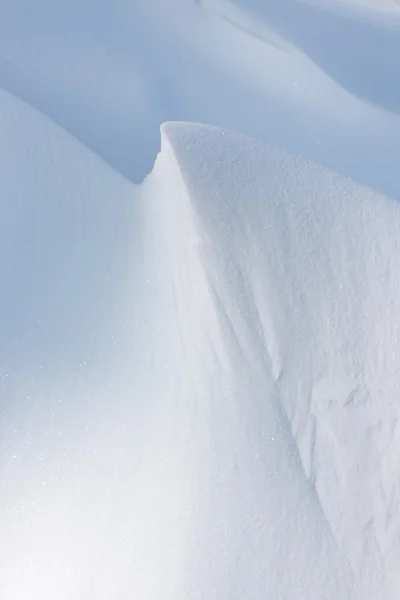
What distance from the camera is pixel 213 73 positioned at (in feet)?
4.82

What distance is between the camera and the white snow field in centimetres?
94

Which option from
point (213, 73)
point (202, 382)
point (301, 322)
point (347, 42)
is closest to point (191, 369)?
point (202, 382)

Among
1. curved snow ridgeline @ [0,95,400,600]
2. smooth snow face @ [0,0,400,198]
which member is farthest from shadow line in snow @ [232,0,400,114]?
curved snow ridgeline @ [0,95,400,600]

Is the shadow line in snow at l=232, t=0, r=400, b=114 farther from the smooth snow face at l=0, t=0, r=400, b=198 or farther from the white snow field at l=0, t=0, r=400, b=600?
the white snow field at l=0, t=0, r=400, b=600

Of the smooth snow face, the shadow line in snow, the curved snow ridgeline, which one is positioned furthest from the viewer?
the shadow line in snow

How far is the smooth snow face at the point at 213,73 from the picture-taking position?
1.36 meters

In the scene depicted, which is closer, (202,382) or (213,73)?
(202,382)

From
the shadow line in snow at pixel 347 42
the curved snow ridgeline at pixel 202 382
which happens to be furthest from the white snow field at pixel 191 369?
the shadow line in snow at pixel 347 42

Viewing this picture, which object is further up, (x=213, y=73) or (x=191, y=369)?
(x=213, y=73)

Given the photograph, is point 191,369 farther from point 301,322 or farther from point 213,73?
point 213,73

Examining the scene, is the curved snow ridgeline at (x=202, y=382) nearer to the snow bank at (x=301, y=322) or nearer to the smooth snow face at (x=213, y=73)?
the snow bank at (x=301, y=322)

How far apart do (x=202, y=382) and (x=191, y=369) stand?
0.11 feet

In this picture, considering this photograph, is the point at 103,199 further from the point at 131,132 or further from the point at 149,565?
the point at 149,565

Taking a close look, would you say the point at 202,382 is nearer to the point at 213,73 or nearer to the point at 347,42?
the point at 213,73
